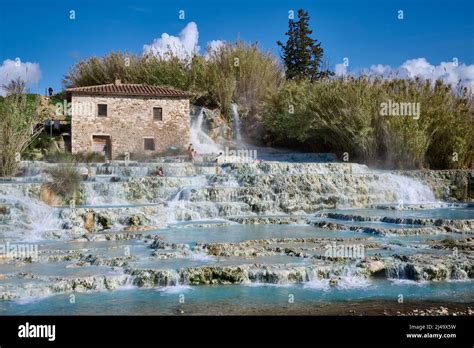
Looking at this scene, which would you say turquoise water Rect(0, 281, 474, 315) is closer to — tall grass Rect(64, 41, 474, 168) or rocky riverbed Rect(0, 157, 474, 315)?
rocky riverbed Rect(0, 157, 474, 315)

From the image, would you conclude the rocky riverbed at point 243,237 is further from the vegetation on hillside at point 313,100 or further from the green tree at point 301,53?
the green tree at point 301,53

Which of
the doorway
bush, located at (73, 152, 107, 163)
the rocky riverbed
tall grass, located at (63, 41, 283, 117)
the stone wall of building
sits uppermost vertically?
tall grass, located at (63, 41, 283, 117)

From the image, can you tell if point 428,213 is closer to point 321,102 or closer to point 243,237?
point 243,237

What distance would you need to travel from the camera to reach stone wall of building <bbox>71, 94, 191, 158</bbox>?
75.6 ft

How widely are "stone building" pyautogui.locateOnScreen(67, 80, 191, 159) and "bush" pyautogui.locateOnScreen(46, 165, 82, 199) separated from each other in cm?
883

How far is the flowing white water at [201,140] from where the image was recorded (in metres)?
25.1

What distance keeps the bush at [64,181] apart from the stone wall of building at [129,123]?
8816mm

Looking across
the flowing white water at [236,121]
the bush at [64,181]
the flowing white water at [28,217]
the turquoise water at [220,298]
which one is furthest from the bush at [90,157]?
the turquoise water at [220,298]

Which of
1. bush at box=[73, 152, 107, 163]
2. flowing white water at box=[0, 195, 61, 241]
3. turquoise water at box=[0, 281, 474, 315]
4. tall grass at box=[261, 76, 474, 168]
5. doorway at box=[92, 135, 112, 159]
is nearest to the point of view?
turquoise water at box=[0, 281, 474, 315]

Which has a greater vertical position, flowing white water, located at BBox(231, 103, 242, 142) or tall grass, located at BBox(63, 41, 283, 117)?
tall grass, located at BBox(63, 41, 283, 117)

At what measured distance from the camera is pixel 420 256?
8.36 metres

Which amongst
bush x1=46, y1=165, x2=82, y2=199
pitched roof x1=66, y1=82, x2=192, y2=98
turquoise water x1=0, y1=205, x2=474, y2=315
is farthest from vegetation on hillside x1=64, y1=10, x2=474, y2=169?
bush x1=46, y1=165, x2=82, y2=199

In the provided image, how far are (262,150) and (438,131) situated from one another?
29.3ft
